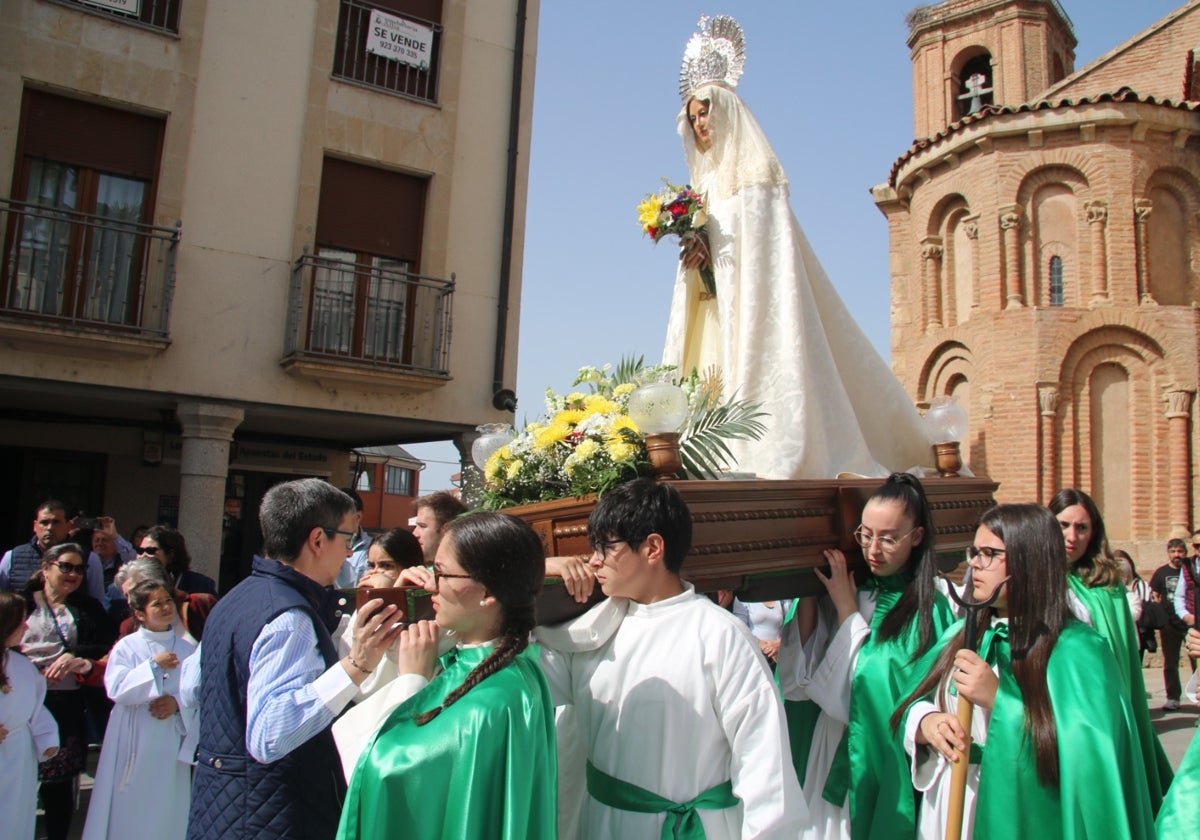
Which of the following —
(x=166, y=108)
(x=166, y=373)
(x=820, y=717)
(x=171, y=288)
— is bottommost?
(x=820, y=717)

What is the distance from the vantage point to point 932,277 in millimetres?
19562

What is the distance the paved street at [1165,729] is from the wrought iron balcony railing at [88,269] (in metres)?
4.47

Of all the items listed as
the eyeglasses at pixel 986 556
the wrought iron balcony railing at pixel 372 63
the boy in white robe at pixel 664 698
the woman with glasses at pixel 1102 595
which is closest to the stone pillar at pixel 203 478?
the wrought iron balcony railing at pixel 372 63

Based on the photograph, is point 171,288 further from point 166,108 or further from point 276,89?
point 276,89

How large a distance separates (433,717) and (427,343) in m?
9.29

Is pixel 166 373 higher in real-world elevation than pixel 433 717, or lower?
higher

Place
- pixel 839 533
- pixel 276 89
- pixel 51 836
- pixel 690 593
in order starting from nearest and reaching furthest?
1. pixel 690 593
2. pixel 839 533
3. pixel 51 836
4. pixel 276 89

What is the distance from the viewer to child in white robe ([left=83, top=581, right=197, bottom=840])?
434 centimetres

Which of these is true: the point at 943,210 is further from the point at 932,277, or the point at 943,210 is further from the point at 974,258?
the point at 974,258

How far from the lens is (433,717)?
205cm

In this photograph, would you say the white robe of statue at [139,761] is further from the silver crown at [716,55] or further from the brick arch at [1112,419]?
the brick arch at [1112,419]

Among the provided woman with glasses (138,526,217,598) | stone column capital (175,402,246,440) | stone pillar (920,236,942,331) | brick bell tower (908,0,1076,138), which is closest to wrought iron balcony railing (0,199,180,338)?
stone column capital (175,402,246,440)

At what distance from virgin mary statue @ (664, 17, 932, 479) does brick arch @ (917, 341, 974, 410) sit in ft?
50.5

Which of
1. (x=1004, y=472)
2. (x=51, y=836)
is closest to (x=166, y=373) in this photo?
(x=51, y=836)
